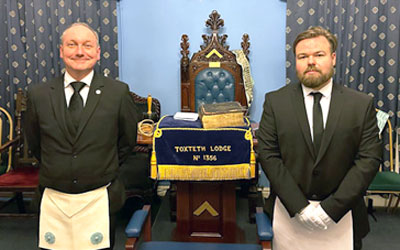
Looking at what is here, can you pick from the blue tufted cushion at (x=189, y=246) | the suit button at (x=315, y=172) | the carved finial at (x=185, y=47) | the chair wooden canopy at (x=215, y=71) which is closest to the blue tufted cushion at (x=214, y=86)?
the chair wooden canopy at (x=215, y=71)

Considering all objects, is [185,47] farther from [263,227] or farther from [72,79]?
[263,227]

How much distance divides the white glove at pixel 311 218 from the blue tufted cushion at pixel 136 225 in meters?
0.77

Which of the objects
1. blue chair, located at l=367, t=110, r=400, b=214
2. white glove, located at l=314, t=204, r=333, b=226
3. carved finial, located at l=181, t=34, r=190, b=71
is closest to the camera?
white glove, located at l=314, t=204, r=333, b=226

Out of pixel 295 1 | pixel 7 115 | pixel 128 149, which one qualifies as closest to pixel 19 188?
pixel 7 115

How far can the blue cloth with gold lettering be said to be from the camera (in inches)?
110

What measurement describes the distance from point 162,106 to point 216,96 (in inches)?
25.4

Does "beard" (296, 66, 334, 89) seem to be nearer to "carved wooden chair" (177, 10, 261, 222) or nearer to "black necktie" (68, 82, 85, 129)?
"black necktie" (68, 82, 85, 129)

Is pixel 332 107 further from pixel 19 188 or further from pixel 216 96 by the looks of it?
pixel 19 188

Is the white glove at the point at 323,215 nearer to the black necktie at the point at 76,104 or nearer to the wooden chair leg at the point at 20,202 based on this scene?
the black necktie at the point at 76,104

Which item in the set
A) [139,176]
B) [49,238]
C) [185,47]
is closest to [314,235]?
[49,238]

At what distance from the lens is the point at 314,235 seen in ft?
6.28

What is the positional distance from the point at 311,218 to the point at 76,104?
1274 millimetres

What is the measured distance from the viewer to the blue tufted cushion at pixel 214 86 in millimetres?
3910

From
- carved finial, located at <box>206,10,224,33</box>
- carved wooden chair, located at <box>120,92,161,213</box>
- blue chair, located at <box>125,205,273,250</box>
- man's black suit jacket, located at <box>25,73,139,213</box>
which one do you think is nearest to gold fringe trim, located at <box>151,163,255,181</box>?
carved wooden chair, located at <box>120,92,161,213</box>
